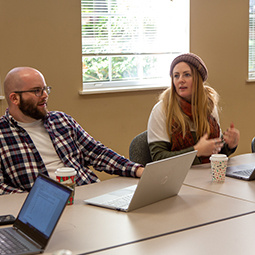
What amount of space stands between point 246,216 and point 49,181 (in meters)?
0.73

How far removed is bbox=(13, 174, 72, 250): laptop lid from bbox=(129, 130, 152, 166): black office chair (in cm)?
117

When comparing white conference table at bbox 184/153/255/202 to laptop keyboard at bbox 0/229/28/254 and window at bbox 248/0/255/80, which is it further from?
window at bbox 248/0/255/80

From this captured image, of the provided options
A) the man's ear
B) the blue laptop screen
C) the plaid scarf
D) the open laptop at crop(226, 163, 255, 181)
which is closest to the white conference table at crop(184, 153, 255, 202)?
→ the open laptop at crop(226, 163, 255, 181)

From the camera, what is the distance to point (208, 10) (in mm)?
4914

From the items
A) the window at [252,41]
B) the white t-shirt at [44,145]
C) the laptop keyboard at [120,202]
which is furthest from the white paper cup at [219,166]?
the window at [252,41]

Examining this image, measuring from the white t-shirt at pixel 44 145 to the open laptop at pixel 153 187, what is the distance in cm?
58

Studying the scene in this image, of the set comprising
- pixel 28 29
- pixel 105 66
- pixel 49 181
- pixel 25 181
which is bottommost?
pixel 25 181

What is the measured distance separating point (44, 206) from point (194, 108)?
157 cm

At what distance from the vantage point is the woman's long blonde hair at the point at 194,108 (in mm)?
2812

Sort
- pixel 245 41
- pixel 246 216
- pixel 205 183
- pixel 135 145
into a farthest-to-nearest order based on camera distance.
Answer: pixel 245 41 < pixel 135 145 < pixel 205 183 < pixel 246 216

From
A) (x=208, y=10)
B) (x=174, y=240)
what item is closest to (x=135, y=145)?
(x=174, y=240)

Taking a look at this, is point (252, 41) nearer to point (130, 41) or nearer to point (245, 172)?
point (130, 41)

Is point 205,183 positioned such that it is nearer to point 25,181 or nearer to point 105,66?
point 25,181

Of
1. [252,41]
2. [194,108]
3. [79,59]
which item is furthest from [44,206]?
[252,41]
